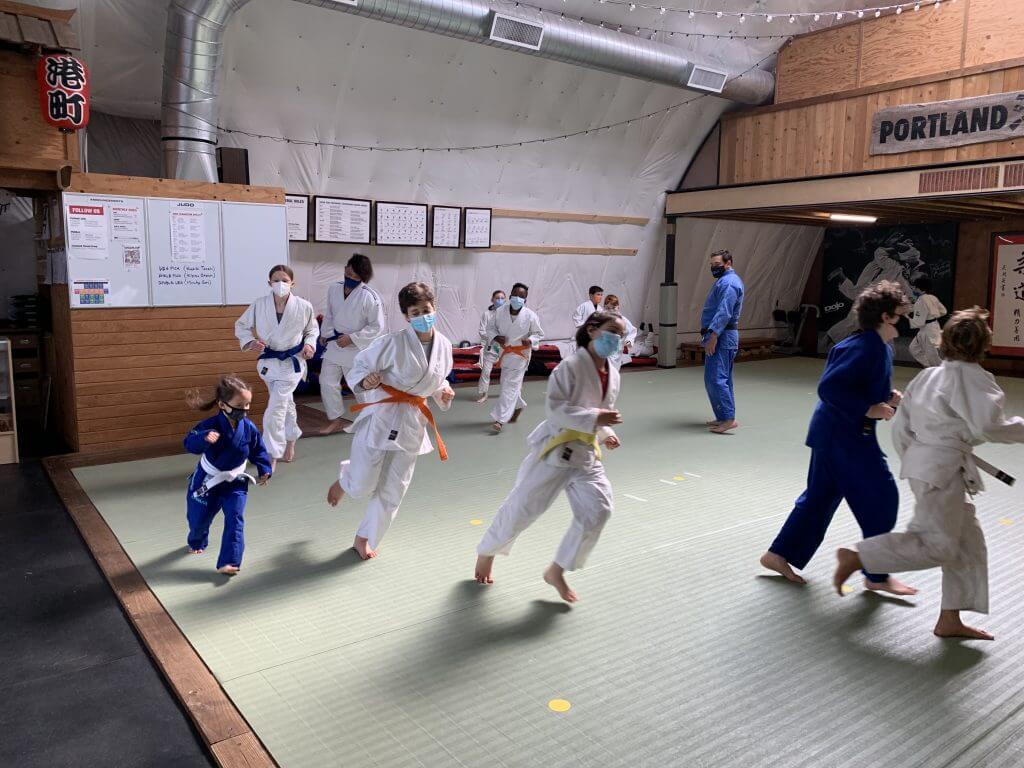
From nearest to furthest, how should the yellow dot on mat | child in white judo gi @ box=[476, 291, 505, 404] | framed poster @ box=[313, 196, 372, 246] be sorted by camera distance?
the yellow dot on mat
child in white judo gi @ box=[476, 291, 505, 404]
framed poster @ box=[313, 196, 372, 246]

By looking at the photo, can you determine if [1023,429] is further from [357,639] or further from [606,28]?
[606,28]

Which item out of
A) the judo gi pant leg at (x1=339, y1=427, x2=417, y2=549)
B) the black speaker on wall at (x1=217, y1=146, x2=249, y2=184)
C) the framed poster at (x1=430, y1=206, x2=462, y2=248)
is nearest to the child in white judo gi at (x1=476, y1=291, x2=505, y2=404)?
the framed poster at (x1=430, y1=206, x2=462, y2=248)

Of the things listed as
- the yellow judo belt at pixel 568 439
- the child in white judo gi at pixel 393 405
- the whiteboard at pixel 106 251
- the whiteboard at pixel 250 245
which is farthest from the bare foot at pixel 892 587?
the whiteboard at pixel 106 251

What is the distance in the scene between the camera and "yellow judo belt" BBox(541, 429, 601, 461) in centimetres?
307

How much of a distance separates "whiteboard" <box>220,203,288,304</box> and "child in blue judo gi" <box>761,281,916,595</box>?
16.1 feet

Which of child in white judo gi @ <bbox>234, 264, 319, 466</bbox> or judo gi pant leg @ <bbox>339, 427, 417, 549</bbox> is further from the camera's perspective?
child in white judo gi @ <bbox>234, 264, 319, 466</bbox>

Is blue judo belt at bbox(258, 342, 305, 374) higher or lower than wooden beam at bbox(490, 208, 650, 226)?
lower

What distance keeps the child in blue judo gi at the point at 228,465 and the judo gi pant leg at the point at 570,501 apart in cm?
118

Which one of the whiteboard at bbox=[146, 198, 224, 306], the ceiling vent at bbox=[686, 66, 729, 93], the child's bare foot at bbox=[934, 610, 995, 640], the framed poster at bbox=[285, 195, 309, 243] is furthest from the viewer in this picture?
the ceiling vent at bbox=[686, 66, 729, 93]

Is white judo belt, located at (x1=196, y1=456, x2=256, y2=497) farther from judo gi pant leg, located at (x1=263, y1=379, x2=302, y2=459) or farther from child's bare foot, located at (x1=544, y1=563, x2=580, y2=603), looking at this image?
judo gi pant leg, located at (x1=263, y1=379, x2=302, y2=459)

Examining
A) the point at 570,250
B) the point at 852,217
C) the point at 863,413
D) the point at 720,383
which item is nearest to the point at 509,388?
the point at 720,383

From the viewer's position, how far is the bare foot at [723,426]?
6875 millimetres

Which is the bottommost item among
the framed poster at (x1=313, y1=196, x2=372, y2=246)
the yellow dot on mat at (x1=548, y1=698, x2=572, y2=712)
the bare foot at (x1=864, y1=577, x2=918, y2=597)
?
the yellow dot on mat at (x1=548, y1=698, x2=572, y2=712)

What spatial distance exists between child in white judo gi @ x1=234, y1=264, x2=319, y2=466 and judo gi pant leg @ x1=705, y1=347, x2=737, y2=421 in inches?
140
